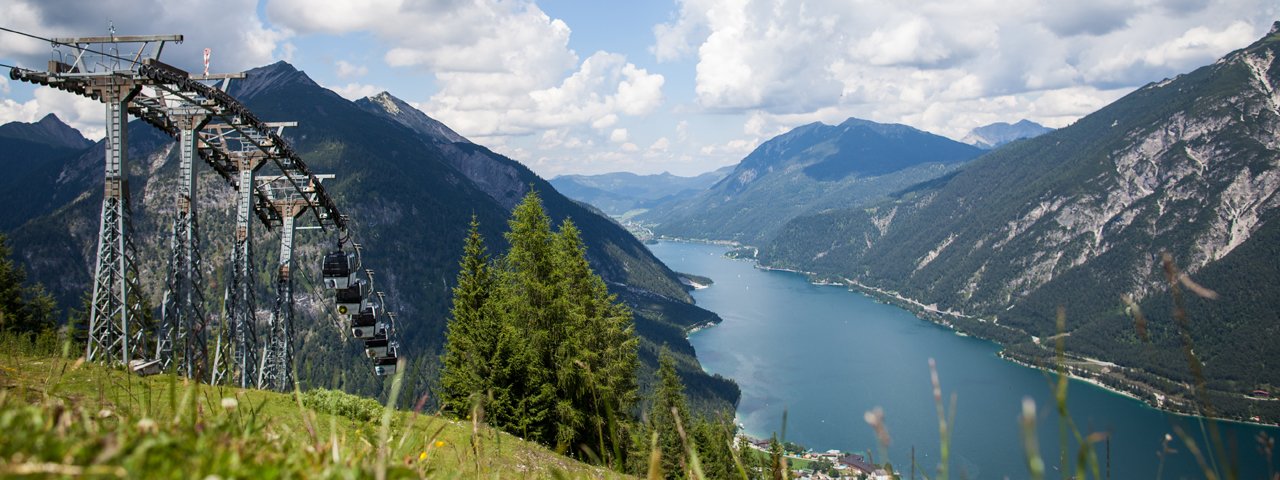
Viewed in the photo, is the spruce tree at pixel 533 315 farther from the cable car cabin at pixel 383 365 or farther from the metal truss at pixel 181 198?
the metal truss at pixel 181 198

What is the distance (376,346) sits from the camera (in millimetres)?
25359

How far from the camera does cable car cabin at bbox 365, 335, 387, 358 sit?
991 inches

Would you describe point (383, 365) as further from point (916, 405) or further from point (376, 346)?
point (916, 405)

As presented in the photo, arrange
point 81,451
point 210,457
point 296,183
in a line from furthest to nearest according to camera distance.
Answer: point 296,183
point 210,457
point 81,451

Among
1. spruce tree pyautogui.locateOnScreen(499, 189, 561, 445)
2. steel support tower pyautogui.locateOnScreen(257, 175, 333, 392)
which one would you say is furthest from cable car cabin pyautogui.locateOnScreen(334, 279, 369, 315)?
spruce tree pyautogui.locateOnScreen(499, 189, 561, 445)

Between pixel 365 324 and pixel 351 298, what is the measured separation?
1.21m

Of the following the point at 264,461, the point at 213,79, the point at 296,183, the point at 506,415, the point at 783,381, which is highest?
the point at 213,79

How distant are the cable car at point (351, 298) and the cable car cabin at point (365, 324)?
1.03ft

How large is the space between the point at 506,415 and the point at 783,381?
142715mm

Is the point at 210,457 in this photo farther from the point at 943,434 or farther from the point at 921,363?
the point at 921,363

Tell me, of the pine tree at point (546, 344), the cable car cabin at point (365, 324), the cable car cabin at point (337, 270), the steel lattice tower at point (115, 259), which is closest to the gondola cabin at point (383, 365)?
the cable car cabin at point (365, 324)

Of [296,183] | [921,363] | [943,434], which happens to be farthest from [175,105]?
[921,363]

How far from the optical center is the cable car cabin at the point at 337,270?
73.7 ft

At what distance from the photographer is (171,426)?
2.34 metres
